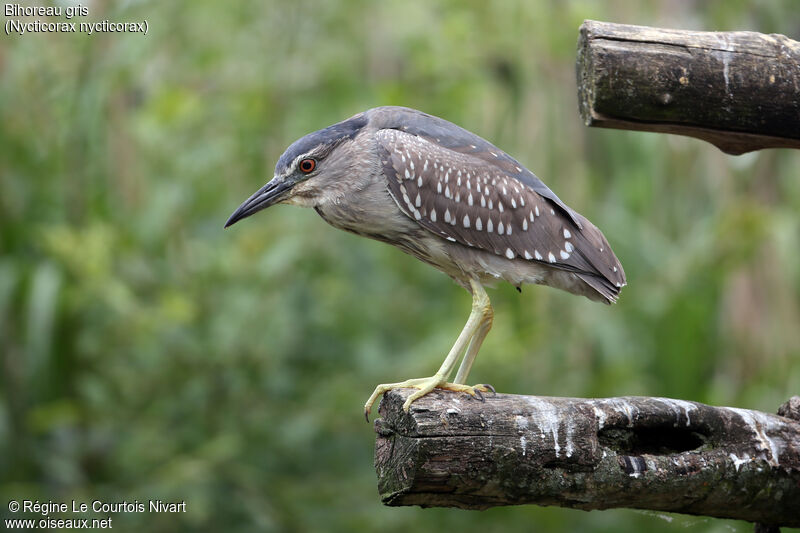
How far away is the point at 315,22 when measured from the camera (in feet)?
21.4

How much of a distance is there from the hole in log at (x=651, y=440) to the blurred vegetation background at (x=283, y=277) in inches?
87.8

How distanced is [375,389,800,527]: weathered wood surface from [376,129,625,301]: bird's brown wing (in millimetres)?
699

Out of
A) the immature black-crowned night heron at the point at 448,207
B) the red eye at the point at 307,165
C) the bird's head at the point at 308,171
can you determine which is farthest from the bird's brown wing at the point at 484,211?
the red eye at the point at 307,165

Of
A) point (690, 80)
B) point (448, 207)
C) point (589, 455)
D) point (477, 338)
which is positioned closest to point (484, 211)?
point (448, 207)

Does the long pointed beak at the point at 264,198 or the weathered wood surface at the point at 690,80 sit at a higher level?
the weathered wood surface at the point at 690,80

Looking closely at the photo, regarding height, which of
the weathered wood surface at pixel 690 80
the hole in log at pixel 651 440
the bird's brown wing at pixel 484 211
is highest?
the weathered wood surface at pixel 690 80

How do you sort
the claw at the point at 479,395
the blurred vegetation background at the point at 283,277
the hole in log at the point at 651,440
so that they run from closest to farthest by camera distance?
the claw at the point at 479,395 < the hole in log at the point at 651,440 < the blurred vegetation background at the point at 283,277

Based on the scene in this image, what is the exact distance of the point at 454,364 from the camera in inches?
135

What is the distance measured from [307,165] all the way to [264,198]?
0.73 ft

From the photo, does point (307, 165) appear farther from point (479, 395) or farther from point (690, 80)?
point (690, 80)

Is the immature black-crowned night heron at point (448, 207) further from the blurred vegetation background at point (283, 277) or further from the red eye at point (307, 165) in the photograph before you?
the blurred vegetation background at point (283, 277)

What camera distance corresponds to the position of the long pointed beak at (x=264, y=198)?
3.50 metres

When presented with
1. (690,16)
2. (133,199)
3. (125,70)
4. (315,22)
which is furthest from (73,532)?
(690,16)

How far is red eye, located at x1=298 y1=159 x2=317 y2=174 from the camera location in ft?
11.7
